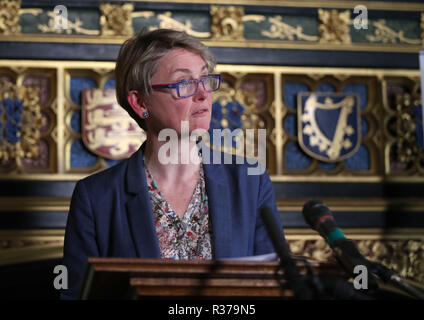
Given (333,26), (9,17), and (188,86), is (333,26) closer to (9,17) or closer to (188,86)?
(9,17)

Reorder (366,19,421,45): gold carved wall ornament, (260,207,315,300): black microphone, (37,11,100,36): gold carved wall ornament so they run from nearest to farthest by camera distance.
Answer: (260,207,315,300): black microphone < (37,11,100,36): gold carved wall ornament < (366,19,421,45): gold carved wall ornament

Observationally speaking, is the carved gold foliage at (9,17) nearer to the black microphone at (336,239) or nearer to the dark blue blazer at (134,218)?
the dark blue blazer at (134,218)

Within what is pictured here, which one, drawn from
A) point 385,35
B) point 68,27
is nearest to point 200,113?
point 68,27

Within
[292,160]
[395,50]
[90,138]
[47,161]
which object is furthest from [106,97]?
[395,50]

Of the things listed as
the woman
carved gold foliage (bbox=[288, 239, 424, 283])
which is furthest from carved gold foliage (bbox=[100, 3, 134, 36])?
the woman

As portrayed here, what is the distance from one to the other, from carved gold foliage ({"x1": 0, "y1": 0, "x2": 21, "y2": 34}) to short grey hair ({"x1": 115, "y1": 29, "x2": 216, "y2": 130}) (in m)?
2.22

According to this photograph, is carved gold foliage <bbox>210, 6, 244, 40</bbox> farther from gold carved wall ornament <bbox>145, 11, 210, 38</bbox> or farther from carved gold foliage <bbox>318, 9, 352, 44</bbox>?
carved gold foliage <bbox>318, 9, 352, 44</bbox>

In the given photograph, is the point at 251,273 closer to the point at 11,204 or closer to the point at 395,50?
the point at 11,204

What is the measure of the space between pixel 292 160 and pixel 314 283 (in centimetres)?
293

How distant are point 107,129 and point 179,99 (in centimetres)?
208

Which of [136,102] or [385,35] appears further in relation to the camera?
[385,35]

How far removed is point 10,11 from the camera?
3953 mm

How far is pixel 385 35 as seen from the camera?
427 centimetres

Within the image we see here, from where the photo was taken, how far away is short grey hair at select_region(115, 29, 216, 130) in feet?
6.36
